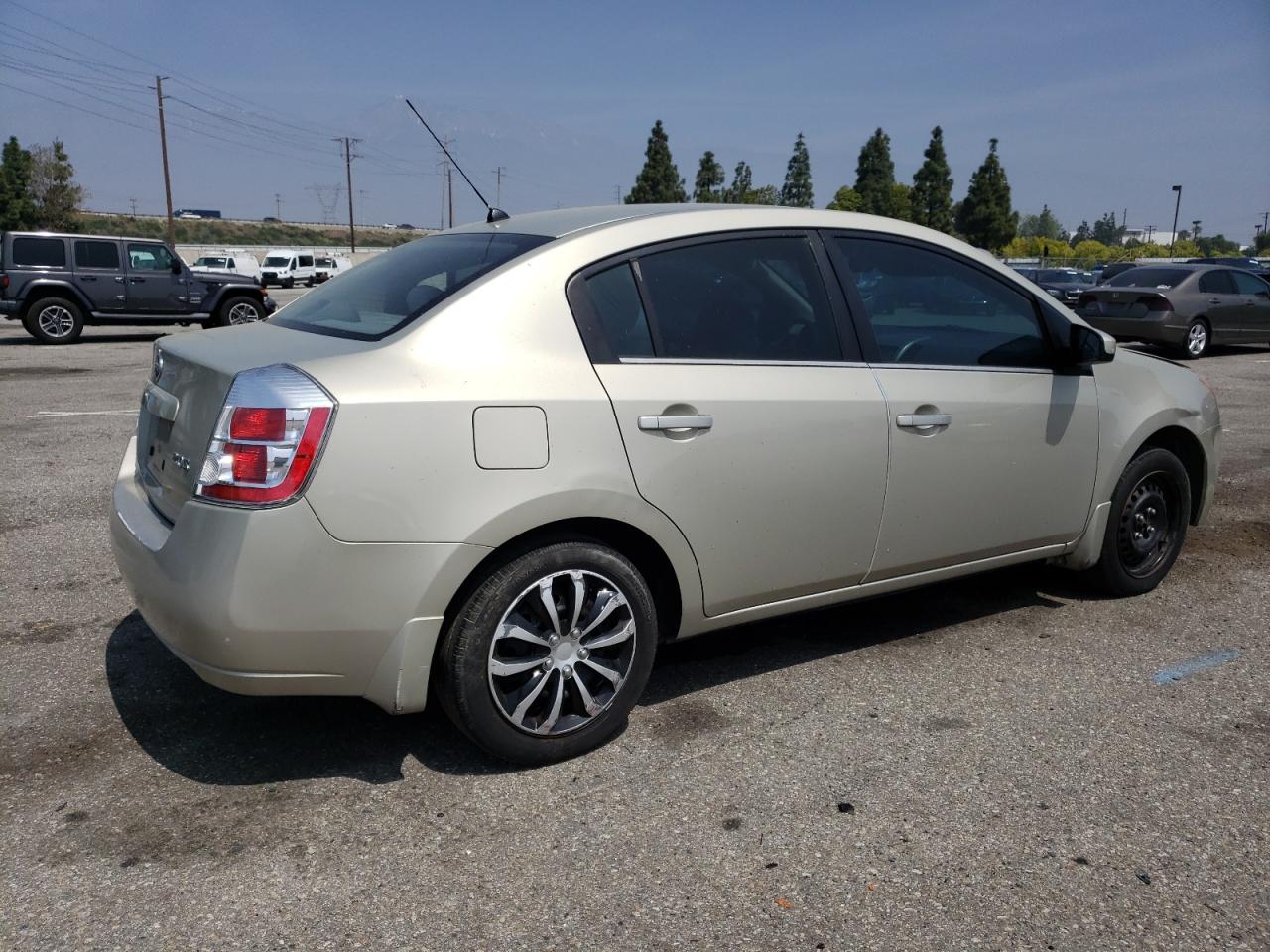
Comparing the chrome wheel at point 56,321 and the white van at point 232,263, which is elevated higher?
the white van at point 232,263

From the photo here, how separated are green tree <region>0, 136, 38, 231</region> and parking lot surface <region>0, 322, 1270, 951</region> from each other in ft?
236

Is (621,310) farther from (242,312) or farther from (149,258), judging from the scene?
(242,312)

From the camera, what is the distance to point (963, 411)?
12.7 feet

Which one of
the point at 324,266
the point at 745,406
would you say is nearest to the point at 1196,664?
the point at 745,406

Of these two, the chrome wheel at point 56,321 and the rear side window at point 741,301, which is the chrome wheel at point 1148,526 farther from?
the chrome wheel at point 56,321

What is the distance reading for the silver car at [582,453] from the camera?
9.17 feet

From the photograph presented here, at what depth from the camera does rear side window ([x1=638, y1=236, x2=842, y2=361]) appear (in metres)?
3.37

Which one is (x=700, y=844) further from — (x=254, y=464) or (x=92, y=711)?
(x=92, y=711)

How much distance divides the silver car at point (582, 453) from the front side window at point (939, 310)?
13 mm

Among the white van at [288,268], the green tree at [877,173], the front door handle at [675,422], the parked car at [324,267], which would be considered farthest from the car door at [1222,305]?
the green tree at [877,173]

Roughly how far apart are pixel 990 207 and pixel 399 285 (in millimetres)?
71211

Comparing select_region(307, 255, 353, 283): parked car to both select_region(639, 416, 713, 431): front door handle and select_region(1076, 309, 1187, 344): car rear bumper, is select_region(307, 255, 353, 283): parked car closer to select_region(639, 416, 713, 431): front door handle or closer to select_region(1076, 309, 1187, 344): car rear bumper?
select_region(1076, 309, 1187, 344): car rear bumper

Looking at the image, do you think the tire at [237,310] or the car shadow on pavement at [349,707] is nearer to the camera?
the car shadow on pavement at [349,707]

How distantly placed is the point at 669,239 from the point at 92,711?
7.98 feet
